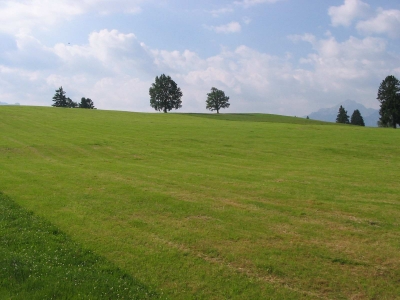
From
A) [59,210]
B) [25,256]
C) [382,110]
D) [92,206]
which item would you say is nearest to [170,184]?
[92,206]

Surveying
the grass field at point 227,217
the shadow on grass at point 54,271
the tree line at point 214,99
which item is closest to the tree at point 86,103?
the tree line at point 214,99

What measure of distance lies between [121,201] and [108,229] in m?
2.83

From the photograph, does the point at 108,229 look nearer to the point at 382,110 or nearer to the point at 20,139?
the point at 20,139

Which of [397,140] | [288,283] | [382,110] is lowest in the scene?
[288,283]

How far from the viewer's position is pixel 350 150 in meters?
28.7

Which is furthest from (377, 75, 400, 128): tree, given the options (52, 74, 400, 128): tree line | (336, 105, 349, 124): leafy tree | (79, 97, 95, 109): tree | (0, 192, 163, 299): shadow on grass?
(79, 97, 95, 109): tree

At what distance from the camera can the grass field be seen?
6.96 m

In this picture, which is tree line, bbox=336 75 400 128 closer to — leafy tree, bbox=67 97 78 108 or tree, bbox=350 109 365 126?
tree, bbox=350 109 365 126

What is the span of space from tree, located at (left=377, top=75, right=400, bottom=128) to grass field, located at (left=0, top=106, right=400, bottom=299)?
70.3 metres

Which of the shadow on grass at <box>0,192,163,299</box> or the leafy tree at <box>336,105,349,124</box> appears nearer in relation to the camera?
the shadow on grass at <box>0,192,163,299</box>

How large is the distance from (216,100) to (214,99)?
83 cm

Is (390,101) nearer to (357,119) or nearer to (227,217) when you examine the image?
(357,119)

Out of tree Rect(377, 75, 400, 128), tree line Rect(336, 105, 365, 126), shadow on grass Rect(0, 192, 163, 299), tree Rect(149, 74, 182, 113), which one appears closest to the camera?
shadow on grass Rect(0, 192, 163, 299)

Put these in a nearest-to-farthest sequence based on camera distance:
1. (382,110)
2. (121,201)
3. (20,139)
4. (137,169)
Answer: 1. (121,201)
2. (137,169)
3. (20,139)
4. (382,110)
